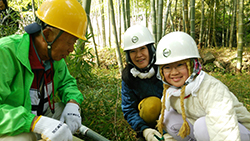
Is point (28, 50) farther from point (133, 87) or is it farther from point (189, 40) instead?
point (189, 40)

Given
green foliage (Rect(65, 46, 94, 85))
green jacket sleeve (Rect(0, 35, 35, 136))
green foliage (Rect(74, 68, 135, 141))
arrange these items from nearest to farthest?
green jacket sleeve (Rect(0, 35, 35, 136))
green foliage (Rect(74, 68, 135, 141))
green foliage (Rect(65, 46, 94, 85))

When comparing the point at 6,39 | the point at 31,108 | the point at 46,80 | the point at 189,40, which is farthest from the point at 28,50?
the point at 189,40

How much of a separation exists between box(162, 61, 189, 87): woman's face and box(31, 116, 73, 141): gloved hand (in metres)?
0.93

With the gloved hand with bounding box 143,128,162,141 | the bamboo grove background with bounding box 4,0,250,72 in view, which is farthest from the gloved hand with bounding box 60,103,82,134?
the bamboo grove background with bounding box 4,0,250,72

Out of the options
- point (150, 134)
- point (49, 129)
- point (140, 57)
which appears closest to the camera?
point (49, 129)

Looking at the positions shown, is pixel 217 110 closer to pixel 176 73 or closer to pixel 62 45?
pixel 176 73

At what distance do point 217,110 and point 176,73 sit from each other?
418 mm

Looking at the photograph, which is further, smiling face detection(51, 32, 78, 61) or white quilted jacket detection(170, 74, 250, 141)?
smiling face detection(51, 32, 78, 61)

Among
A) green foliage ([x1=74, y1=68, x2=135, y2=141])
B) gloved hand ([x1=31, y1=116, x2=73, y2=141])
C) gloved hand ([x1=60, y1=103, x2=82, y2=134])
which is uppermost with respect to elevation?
gloved hand ([x1=31, y1=116, x2=73, y2=141])

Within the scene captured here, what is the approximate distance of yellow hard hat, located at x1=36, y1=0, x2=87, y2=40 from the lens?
1.50 metres

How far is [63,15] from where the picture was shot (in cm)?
152

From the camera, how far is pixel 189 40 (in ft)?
5.23

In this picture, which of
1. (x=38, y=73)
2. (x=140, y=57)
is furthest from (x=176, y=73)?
(x=38, y=73)

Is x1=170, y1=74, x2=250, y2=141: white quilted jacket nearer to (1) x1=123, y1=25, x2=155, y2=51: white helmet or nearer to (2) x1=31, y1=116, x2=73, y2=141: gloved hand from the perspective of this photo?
(1) x1=123, y1=25, x2=155, y2=51: white helmet
